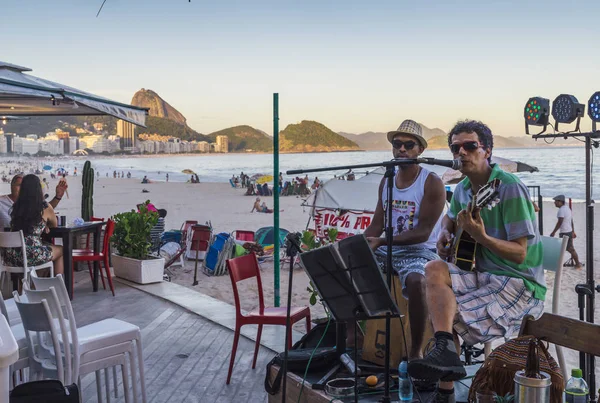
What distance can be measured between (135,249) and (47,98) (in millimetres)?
2488

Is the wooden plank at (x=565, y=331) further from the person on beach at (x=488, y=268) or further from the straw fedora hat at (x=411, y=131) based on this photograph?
the straw fedora hat at (x=411, y=131)

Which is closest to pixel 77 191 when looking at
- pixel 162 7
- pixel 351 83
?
pixel 162 7

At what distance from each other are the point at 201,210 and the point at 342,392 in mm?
21802

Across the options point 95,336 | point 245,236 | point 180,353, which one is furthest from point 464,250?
point 245,236

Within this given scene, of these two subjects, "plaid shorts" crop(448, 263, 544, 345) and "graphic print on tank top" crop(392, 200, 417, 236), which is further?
"graphic print on tank top" crop(392, 200, 417, 236)

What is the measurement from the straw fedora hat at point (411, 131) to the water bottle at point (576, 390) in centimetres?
184

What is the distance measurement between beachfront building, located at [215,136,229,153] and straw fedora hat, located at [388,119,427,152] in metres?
79.1

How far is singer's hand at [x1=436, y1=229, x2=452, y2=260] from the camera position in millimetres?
3244

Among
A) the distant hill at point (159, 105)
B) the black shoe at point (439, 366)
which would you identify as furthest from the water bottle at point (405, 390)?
the distant hill at point (159, 105)

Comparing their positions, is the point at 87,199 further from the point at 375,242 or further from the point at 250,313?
the point at 375,242

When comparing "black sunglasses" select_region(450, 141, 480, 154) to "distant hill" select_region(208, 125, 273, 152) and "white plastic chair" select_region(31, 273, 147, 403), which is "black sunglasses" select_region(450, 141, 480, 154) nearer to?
"white plastic chair" select_region(31, 273, 147, 403)

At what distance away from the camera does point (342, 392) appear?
9.59 ft

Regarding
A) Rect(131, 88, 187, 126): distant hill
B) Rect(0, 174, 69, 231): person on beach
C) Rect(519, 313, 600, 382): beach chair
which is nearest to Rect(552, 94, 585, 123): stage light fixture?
Rect(519, 313, 600, 382): beach chair

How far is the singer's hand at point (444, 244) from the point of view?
10.6ft
